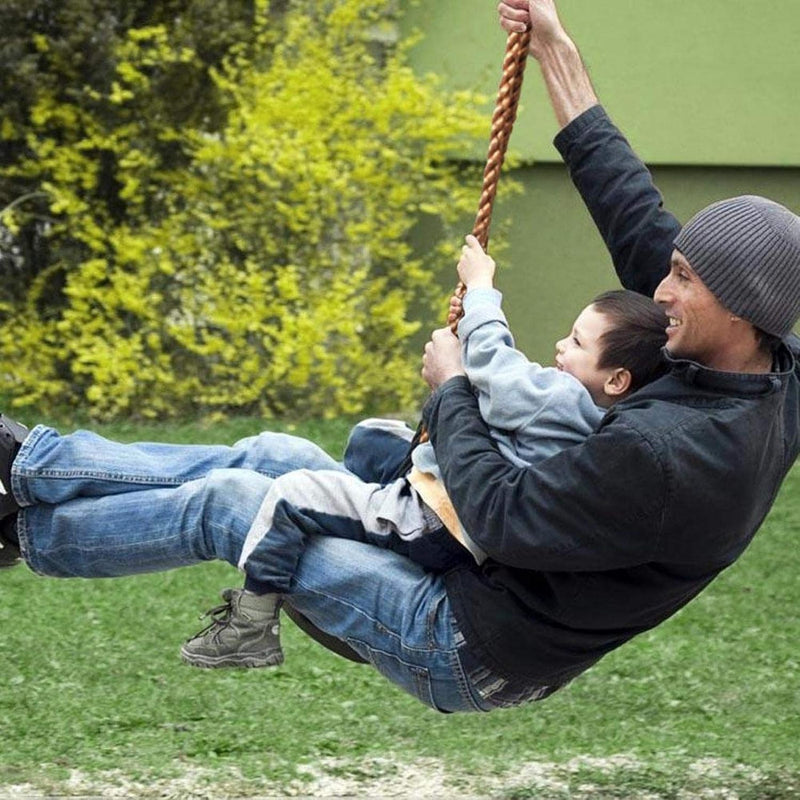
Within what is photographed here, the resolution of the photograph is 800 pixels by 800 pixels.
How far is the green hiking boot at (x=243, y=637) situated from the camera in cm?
364

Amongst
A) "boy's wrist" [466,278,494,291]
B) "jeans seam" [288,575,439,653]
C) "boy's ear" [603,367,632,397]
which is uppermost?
"boy's wrist" [466,278,494,291]

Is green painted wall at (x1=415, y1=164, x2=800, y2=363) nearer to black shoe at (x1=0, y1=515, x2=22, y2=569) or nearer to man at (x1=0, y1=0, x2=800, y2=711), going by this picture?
man at (x1=0, y1=0, x2=800, y2=711)

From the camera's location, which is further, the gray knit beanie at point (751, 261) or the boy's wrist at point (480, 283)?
the boy's wrist at point (480, 283)

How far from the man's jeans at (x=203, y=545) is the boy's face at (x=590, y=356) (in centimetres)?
54

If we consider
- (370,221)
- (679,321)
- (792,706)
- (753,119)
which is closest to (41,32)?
(370,221)

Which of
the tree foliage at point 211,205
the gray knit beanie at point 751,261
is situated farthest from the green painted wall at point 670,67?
the gray knit beanie at point 751,261

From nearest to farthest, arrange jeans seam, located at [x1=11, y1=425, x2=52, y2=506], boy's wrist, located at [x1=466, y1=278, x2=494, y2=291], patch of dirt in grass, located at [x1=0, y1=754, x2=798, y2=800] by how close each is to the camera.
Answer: boy's wrist, located at [x1=466, y1=278, x2=494, y2=291] → jeans seam, located at [x1=11, y1=425, x2=52, y2=506] → patch of dirt in grass, located at [x1=0, y1=754, x2=798, y2=800]

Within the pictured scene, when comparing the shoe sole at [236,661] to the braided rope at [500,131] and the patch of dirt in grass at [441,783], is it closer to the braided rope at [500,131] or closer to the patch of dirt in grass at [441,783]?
the braided rope at [500,131]

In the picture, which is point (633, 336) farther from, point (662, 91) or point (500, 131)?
point (662, 91)

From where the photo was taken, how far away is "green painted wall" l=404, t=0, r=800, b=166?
37.7ft

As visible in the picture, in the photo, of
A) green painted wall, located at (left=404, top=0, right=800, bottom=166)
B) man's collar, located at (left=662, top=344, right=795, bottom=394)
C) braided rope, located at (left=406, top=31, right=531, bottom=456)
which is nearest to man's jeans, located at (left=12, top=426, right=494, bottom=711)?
braided rope, located at (left=406, top=31, right=531, bottom=456)

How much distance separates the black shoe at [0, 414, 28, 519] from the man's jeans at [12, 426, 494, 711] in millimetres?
15

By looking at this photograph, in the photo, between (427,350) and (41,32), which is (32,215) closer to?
(41,32)

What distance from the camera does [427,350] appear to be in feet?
11.5
